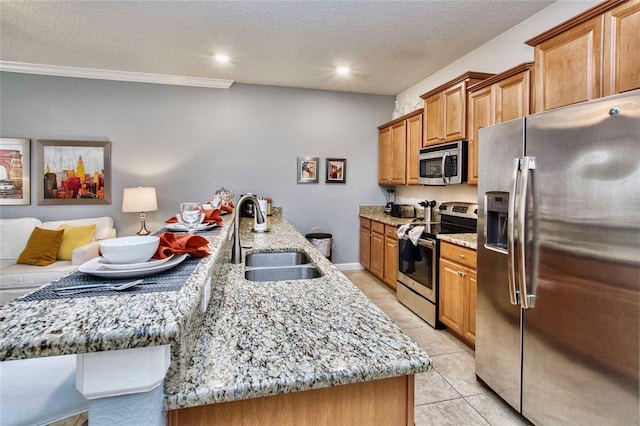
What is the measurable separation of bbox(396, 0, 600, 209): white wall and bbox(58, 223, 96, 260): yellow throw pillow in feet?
13.6

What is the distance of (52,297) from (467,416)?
2095 mm

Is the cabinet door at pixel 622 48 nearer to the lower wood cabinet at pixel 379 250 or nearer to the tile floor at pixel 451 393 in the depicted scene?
the tile floor at pixel 451 393

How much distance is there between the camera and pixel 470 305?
2.50m

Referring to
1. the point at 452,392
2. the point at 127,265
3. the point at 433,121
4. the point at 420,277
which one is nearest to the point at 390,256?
the point at 420,277

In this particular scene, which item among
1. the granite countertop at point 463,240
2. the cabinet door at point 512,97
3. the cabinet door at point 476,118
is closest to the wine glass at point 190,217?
the granite countertop at point 463,240

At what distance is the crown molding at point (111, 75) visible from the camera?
3.87 m

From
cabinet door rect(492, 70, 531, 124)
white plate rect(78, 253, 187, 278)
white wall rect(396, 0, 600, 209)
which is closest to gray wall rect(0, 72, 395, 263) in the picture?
white wall rect(396, 0, 600, 209)

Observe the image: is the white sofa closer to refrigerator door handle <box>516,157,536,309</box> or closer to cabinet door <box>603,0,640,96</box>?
refrigerator door handle <box>516,157,536,309</box>

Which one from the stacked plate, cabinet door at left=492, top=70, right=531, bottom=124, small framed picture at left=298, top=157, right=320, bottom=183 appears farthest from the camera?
small framed picture at left=298, top=157, right=320, bottom=183

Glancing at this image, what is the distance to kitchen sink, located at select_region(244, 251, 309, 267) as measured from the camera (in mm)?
1994

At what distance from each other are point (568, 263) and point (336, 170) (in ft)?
12.0

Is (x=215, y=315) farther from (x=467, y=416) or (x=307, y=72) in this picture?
(x=307, y=72)

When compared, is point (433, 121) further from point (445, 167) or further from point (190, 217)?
point (190, 217)

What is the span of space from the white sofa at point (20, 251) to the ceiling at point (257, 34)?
191 cm
